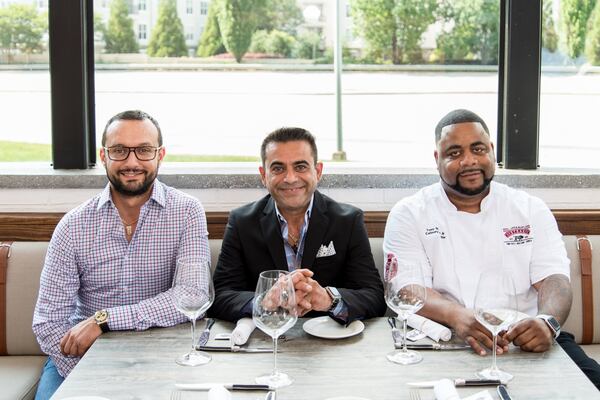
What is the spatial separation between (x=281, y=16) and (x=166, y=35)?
57cm

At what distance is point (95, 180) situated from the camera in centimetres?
324

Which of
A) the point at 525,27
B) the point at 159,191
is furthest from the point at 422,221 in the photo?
the point at 525,27

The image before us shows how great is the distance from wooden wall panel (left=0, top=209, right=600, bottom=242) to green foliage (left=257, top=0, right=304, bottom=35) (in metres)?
1.00

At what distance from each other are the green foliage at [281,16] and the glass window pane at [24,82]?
1.05m

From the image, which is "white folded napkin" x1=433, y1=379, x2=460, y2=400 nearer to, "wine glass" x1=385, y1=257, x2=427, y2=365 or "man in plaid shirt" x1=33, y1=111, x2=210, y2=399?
"wine glass" x1=385, y1=257, x2=427, y2=365

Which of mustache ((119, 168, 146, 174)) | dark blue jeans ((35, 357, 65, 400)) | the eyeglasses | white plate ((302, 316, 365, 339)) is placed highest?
the eyeglasses

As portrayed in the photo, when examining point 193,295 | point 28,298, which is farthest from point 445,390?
point 28,298

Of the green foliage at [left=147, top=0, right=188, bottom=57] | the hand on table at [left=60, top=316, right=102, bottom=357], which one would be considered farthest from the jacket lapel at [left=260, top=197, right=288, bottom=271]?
the green foliage at [left=147, top=0, right=188, bottom=57]

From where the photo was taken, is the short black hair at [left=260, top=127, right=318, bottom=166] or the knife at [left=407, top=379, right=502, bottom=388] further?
the short black hair at [left=260, top=127, right=318, bottom=166]

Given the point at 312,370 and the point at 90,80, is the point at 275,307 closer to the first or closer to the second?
the point at 312,370

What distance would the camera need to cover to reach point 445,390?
160 centimetres

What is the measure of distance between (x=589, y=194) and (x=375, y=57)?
3.95ft

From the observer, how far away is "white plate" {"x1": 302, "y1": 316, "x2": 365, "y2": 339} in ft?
6.75

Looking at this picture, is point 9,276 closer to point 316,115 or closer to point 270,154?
point 270,154
